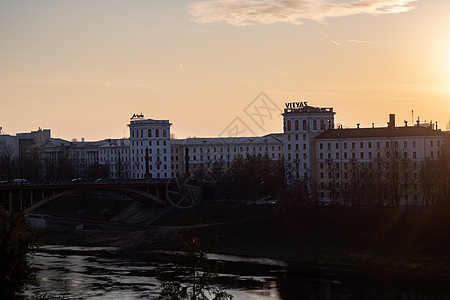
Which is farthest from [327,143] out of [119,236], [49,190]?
[49,190]

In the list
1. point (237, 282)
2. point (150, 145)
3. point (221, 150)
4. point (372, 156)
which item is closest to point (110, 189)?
point (372, 156)

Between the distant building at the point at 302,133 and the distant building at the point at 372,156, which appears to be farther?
the distant building at the point at 302,133

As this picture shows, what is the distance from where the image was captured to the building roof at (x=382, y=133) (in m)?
118

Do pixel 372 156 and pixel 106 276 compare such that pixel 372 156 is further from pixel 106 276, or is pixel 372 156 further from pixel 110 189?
pixel 106 276

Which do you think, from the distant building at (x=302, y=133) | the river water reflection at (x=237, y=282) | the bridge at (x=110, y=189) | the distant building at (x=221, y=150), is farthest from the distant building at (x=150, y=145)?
the river water reflection at (x=237, y=282)

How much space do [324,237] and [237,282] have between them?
31.4 m

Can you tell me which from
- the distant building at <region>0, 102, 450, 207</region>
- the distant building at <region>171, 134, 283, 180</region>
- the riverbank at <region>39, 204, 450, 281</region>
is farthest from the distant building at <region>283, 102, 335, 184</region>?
the distant building at <region>171, 134, 283, 180</region>

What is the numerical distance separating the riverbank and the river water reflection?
445 centimetres

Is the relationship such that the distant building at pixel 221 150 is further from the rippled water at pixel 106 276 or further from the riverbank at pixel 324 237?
the rippled water at pixel 106 276

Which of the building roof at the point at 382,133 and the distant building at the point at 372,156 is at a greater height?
the building roof at the point at 382,133

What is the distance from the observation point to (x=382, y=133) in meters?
121

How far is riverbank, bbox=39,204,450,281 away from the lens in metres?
80.6

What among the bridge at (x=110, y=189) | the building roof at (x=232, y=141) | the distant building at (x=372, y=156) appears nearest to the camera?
the bridge at (x=110, y=189)

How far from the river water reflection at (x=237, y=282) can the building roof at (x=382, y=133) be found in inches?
1601
